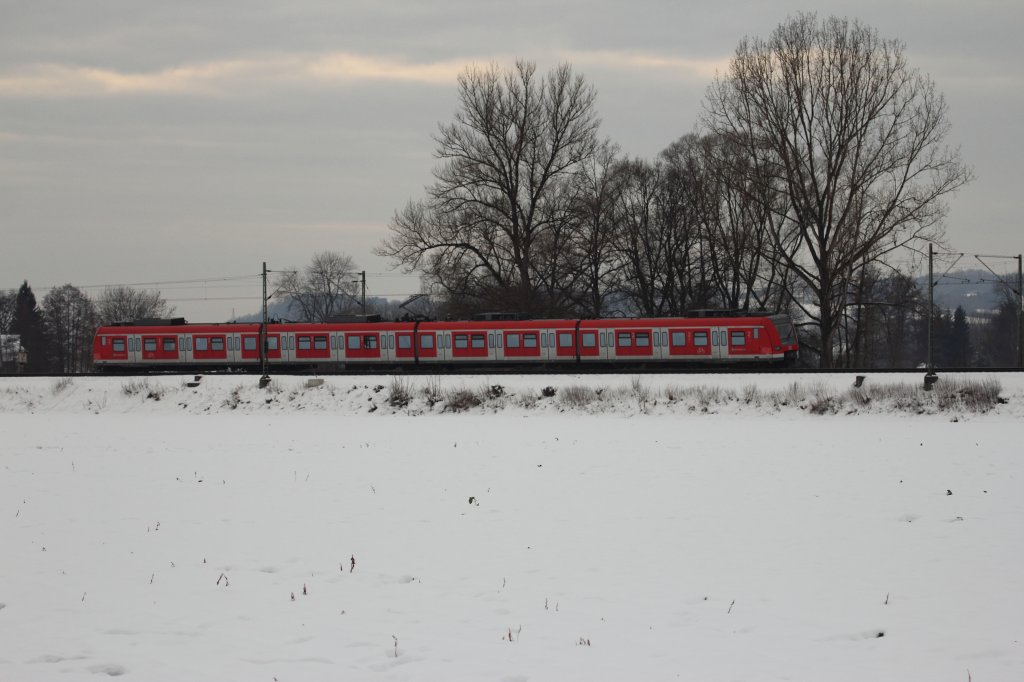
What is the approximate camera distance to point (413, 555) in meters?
13.1

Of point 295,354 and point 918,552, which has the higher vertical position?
point 295,354

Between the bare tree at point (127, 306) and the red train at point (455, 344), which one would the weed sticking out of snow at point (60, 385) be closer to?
the red train at point (455, 344)

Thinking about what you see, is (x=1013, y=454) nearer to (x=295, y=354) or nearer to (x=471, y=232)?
(x=295, y=354)

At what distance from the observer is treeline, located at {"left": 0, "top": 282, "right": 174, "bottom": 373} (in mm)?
105938

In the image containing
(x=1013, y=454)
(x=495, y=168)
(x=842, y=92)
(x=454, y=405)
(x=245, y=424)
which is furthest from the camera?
(x=495, y=168)

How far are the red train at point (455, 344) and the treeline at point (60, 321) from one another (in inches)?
2332

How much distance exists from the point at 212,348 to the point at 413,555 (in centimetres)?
3726

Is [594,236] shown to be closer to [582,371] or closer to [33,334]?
[582,371]

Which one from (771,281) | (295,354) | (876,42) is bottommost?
(295,354)

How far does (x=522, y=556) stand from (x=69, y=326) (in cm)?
11717

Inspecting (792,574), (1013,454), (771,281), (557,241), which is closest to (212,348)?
(557,241)

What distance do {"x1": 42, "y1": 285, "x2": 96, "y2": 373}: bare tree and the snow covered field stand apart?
90.2 metres

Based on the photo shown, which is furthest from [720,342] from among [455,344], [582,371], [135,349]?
[135,349]

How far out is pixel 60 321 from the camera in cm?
11569
